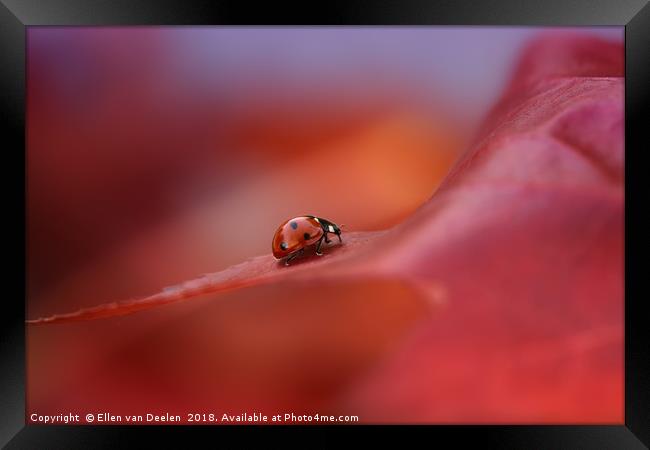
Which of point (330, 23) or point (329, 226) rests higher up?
point (330, 23)

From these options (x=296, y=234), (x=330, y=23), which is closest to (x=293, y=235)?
(x=296, y=234)

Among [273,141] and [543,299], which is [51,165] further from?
[543,299]

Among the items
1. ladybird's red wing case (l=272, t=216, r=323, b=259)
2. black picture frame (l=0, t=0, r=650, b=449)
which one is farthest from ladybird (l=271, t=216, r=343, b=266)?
black picture frame (l=0, t=0, r=650, b=449)

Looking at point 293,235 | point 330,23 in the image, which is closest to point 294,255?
point 293,235

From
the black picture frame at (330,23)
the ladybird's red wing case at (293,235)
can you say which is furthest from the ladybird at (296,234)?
the black picture frame at (330,23)

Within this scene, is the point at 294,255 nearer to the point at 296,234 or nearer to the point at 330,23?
the point at 296,234
